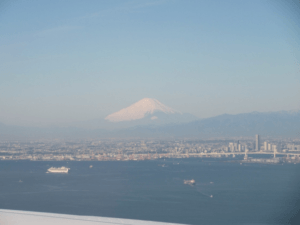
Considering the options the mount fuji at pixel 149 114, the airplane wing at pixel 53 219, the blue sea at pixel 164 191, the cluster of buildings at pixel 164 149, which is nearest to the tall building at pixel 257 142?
the cluster of buildings at pixel 164 149

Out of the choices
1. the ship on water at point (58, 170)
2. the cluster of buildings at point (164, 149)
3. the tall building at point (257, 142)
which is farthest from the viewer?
the ship on water at point (58, 170)

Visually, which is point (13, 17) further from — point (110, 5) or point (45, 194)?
point (45, 194)

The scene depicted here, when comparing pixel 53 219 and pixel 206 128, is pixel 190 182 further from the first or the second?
pixel 53 219

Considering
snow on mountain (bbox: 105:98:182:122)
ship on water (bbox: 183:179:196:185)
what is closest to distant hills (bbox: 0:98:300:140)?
snow on mountain (bbox: 105:98:182:122)

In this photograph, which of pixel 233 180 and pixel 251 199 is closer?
pixel 251 199

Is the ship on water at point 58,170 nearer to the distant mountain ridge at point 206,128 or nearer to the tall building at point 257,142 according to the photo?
the distant mountain ridge at point 206,128

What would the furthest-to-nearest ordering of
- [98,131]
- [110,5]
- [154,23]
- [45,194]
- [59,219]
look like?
[45,194], [98,131], [154,23], [110,5], [59,219]

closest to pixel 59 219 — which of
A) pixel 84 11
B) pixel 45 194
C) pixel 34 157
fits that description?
pixel 84 11
